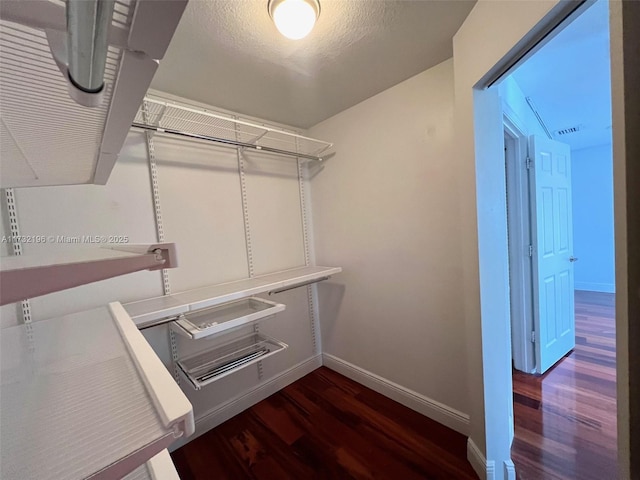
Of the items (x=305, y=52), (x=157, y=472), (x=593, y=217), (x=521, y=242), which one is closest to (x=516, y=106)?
(x=521, y=242)

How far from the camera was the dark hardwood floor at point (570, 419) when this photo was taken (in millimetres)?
1341

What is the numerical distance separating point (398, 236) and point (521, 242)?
121 cm

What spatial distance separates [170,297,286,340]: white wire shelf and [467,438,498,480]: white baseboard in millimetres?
1288

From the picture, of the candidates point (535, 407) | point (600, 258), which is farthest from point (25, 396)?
point (600, 258)

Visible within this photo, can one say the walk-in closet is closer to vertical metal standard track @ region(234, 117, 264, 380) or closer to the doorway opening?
vertical metal standard track @ region(234, 117, 264, 380)

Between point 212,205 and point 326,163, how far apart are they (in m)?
1.03

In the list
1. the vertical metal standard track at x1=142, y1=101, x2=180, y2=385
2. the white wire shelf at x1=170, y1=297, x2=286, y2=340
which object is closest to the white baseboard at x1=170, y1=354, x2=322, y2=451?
the vertical metal standard track at x1=142, y1=101, x2=180, y2=385

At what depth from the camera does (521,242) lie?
2137 mm

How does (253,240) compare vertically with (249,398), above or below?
above

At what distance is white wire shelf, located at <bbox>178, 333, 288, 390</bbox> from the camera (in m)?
1.49

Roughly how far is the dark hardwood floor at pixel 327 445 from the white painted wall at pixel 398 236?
0.83ft

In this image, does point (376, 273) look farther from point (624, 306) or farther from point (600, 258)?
point (600, 258)

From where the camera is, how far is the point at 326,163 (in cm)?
221

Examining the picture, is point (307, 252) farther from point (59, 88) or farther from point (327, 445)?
point (59, 88)
